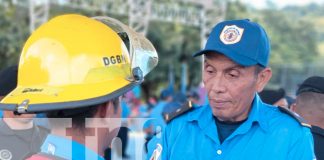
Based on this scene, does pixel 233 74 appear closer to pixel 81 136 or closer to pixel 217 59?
pixel 217 59

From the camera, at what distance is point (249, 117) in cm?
228

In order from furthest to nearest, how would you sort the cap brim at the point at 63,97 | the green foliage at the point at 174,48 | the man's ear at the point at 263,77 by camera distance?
the green foliage at the point at 174,48 < the man's ear at the point at 263,77 < the cap brim at the point at 63,97

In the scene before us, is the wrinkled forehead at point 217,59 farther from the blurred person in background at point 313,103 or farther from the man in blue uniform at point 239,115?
the blurred person in background at point 313,103

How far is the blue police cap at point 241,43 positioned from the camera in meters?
2.18

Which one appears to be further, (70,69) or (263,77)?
(263,77)

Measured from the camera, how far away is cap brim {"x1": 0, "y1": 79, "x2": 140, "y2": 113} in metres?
1.61

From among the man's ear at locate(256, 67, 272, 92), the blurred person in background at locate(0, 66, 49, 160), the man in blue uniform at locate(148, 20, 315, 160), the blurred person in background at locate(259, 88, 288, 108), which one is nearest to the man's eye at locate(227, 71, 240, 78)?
the man in blue uniform at locate(148, 20, 315, 160)

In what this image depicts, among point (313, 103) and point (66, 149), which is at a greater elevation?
point (66, 149)

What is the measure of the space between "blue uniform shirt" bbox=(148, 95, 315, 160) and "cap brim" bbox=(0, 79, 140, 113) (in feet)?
2.27

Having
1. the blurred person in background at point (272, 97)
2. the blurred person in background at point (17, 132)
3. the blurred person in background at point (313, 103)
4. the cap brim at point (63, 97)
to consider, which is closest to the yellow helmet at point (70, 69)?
the cap brim at point (63, 97)

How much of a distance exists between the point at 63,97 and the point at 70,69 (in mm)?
96

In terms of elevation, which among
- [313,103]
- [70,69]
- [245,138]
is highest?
[70,69]

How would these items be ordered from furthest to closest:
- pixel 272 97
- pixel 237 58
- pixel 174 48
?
1. pixel 174 48
2. pixel 272 97
3. pixel 237 58

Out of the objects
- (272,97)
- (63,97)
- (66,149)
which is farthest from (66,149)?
(272,97)
